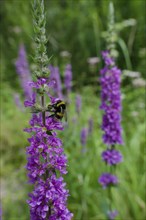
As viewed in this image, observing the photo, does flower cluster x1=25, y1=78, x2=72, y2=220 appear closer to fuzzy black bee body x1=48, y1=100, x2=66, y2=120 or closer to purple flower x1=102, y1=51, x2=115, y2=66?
fuzzy black bee body x1=48, y1=100, x2=66, y2=120

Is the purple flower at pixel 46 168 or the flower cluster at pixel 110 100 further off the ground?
the flower cluster at pixel 110 100

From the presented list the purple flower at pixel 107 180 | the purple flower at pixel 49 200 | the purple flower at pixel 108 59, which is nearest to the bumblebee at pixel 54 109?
the purple flower at pixel 49 200

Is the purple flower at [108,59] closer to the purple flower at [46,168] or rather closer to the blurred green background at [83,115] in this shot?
the blurred green background at [83,115]

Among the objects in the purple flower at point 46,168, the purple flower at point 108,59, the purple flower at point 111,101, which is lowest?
the purple flower at point 46,168

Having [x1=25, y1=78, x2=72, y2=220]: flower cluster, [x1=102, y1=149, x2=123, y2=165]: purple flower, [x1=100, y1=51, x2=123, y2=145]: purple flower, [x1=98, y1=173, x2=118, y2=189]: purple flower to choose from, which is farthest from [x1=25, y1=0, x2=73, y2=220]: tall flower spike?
[x1=98, y1=173, x2=118, y2=189]: purple flower

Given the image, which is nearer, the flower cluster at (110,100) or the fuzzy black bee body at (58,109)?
the fuzzy black bee body at (58,109)

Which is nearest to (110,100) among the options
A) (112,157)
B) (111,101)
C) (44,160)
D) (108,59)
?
(111,101)
